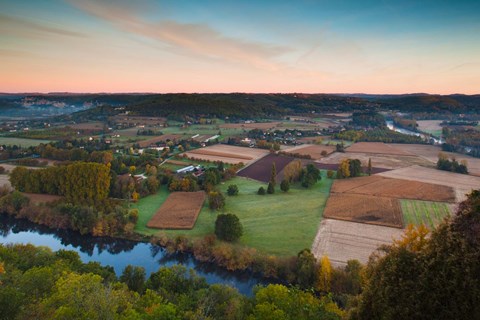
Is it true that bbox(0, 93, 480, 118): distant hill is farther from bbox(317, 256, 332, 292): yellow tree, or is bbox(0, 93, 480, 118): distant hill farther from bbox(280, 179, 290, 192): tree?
bbox(317, 256, 332, 292): yellow tree

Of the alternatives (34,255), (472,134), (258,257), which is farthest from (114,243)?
(472,134)

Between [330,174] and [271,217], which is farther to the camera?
[330,174]

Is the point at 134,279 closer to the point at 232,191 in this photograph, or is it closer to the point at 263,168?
the point at 232,191

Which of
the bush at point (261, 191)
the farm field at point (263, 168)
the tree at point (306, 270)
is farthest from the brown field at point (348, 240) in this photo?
the farm field at point (263, 168)

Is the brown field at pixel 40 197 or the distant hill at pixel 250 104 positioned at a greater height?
the distant hill at pixel 250 104

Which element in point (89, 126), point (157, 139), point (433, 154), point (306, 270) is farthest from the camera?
point (89, 126)

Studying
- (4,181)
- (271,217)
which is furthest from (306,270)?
(4,181)

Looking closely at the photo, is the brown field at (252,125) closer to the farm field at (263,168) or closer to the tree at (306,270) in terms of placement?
the farm field at (263,168)
